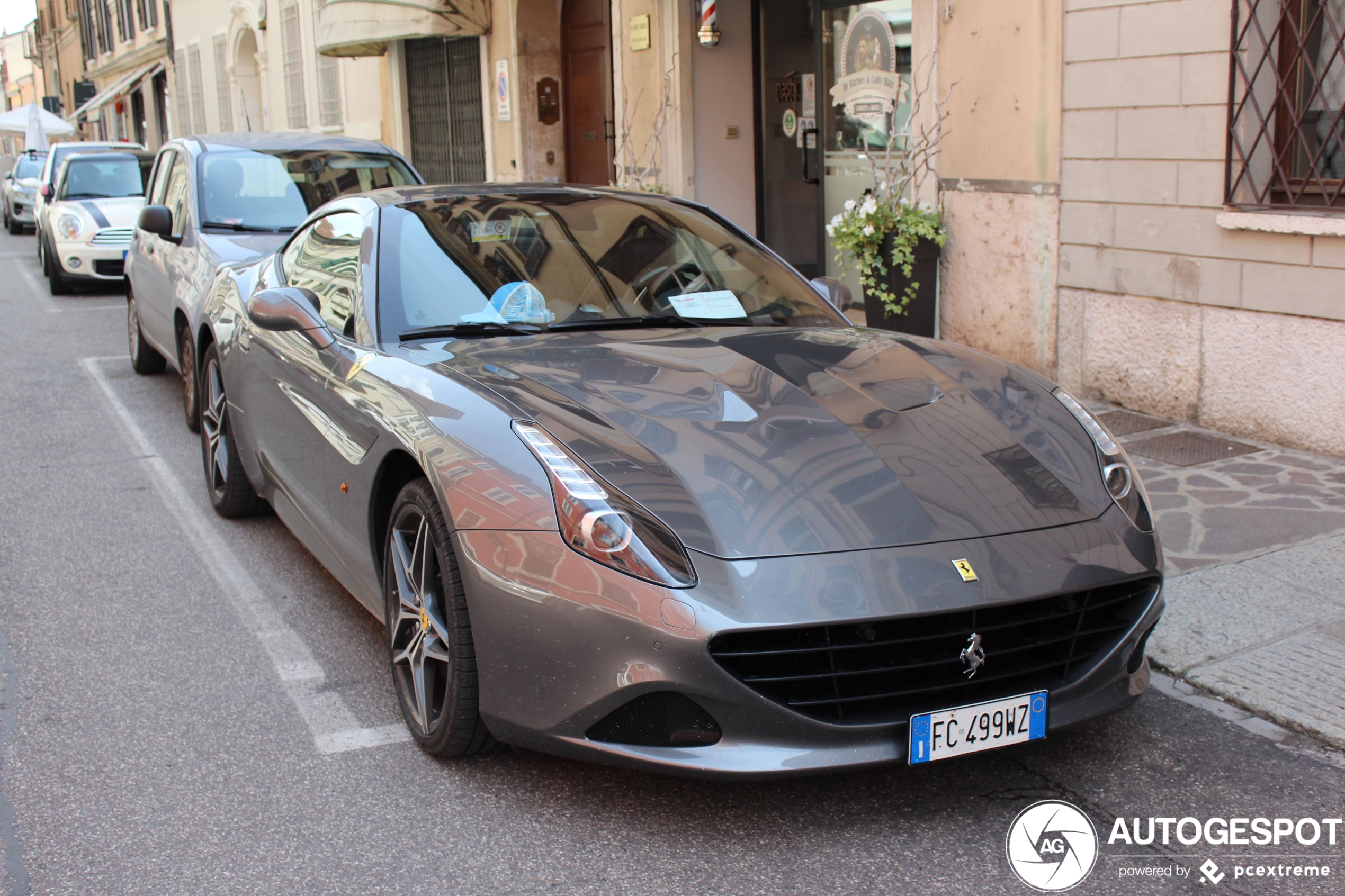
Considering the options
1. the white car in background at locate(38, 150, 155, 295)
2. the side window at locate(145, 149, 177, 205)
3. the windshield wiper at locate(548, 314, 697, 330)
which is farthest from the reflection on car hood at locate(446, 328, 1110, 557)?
the white car in background at locate(38, 150, 155, 295)

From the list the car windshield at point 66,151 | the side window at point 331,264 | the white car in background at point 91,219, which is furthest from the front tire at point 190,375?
the car windshield at point 66,151

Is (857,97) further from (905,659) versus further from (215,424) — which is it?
(905,659)

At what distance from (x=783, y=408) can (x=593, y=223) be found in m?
1.42

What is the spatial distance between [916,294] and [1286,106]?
8.17 feet

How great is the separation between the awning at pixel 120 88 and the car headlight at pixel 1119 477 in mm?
37752

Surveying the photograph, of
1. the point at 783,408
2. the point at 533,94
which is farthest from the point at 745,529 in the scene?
the point at 533,94

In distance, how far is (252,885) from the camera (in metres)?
2.68

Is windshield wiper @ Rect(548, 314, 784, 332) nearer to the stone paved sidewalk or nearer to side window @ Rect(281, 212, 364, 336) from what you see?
side window @ Rect(281, 212, 364, 336)

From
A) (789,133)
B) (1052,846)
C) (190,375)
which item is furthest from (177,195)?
(1052,846)

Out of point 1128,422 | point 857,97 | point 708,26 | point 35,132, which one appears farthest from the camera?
point 35,132

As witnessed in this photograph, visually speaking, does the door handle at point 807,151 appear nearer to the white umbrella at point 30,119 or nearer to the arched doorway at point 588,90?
the arched doorway at point 588,90

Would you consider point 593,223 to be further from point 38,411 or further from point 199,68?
→ point 199,68

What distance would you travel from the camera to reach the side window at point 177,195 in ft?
24.6

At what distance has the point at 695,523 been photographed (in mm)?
2766
